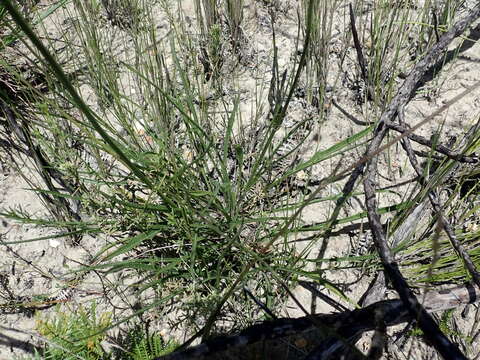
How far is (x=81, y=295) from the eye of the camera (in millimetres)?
1402

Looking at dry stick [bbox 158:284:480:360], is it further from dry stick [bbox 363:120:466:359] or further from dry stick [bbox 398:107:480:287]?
dry stick [bbox 398:107:480:287]

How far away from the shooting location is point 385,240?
1.10 meters

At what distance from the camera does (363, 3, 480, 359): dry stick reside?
2.54 ft

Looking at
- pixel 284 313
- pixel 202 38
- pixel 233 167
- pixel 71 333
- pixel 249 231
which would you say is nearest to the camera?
pixel 71 333

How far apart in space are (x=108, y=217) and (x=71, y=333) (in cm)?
40

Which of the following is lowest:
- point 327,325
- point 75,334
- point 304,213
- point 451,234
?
point 327,325

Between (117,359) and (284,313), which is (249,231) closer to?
(284,313)

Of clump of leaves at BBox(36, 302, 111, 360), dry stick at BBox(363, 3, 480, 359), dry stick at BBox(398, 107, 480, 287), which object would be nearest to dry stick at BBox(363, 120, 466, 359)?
dry stick at BBox(363, 3, 480, 359)

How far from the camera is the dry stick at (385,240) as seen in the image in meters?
0.78

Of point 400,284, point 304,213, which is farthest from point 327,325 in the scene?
point 304,213

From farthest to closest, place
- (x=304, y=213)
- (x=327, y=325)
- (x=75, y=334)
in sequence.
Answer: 1. (x=304, y=213)
2. (x=75, y=334)
3. (x=327, y=325)

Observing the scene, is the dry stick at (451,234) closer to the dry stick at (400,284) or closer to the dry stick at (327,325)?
the dry stick at (400,284)

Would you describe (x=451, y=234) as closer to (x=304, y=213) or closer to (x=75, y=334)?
(x=304, y=213)

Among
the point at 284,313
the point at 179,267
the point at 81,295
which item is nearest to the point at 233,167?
the point at 179,267
